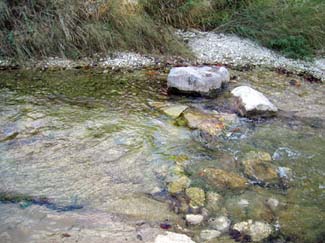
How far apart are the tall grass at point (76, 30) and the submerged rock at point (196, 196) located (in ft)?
8.61

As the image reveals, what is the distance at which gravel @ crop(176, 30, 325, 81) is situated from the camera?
483cm

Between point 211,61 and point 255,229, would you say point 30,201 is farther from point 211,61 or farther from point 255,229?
point 211,61

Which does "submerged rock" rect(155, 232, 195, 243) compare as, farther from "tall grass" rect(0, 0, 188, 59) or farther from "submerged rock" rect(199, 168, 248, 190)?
"tall grass" rect(0, 0, 188, 59)

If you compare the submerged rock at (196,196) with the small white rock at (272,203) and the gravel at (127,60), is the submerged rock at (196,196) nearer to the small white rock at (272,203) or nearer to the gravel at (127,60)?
the small white rock at (272,203)

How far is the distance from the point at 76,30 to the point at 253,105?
228 centimetres

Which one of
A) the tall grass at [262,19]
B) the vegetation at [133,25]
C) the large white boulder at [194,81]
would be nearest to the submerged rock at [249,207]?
the large white boulder at [194,81]

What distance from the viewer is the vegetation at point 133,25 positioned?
470cm

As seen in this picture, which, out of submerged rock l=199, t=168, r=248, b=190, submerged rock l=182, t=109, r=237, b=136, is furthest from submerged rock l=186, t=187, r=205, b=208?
submerged rock l=182, t=109, r=237, b=136

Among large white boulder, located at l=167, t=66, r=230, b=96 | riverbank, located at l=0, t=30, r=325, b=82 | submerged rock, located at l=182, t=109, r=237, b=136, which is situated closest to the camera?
submerged rock, located at l=182, t=109, r=237, b=136

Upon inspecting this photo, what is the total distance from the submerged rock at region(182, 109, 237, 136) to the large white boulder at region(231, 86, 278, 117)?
0.41ft

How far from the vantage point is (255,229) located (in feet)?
7.55

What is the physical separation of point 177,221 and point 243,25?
3.66 metres

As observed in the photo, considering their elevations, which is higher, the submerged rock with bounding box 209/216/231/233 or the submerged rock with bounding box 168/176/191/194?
the submerged rock with bounding box 168/176/191/194

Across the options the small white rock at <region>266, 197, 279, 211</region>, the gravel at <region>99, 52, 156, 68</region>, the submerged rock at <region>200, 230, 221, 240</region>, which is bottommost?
the small white rock at <region>266, 197, 279, 211</region>
